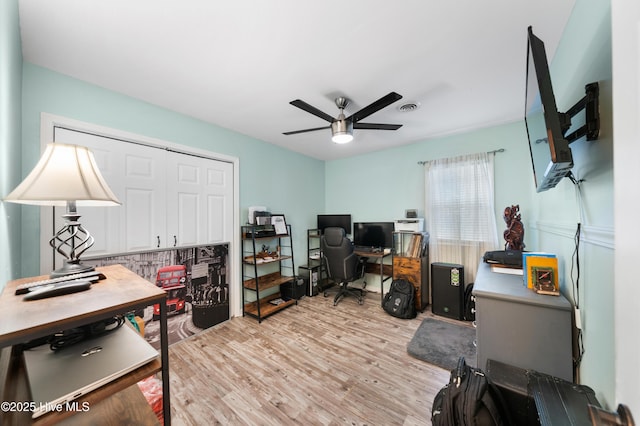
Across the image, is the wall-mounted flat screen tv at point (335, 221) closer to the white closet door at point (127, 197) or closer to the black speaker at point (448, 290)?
the black speaker at point (448, 290)

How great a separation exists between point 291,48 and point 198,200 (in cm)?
191

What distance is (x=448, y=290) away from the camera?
114 inches

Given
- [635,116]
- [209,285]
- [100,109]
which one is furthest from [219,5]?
[209,285]

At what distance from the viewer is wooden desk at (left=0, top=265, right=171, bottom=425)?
0.62 meters

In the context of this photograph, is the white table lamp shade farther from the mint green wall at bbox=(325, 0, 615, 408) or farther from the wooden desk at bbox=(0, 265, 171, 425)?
the mint green wall at bbox=(325, 0, 615, 408)

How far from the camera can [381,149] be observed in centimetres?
386

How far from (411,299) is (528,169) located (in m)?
2.13

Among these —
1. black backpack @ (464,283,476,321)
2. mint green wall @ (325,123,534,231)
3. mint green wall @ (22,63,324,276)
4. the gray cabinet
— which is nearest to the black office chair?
mint green wall @ (22,63,324,276)

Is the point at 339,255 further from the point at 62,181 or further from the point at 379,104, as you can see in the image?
the point at 62,181

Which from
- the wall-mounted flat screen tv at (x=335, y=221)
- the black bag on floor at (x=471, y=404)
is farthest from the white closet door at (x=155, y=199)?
the black bag on floor at (x=471, y=404)

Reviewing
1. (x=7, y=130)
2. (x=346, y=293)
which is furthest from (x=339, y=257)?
(x=7, y=130)

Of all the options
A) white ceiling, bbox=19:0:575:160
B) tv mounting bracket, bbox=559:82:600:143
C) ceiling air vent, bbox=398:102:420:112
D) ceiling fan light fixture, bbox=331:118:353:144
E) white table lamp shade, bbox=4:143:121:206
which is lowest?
white table lamp shade, bbox=4:143:121:206

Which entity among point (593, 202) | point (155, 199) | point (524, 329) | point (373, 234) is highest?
point (155, 199)

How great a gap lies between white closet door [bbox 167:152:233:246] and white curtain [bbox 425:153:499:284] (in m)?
2.87
